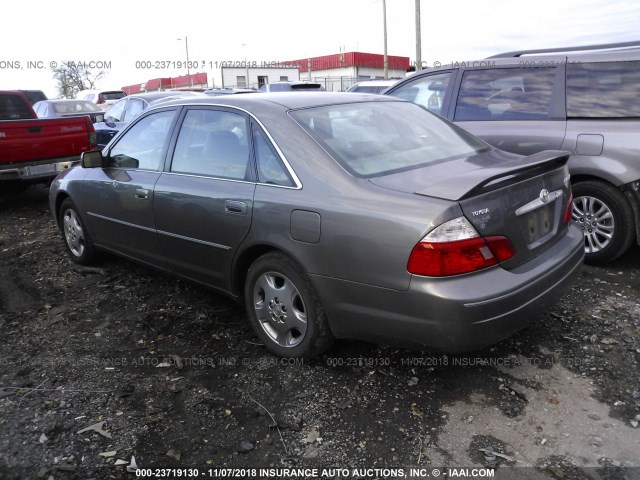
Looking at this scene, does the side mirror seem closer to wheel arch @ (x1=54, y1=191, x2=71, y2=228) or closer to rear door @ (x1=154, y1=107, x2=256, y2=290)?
wheel arch @ (x1=54, y1=191, x2=71, y2=228)

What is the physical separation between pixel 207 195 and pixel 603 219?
339 cm

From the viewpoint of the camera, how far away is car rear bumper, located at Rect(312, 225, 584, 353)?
2.58m

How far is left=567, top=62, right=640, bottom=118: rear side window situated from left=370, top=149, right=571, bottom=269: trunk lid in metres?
1.69

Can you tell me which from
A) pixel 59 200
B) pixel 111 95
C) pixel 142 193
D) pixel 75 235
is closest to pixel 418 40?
pixel 111 95

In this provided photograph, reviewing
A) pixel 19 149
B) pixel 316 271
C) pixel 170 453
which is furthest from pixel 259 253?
pixel 19 149

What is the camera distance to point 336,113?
350 centimetres

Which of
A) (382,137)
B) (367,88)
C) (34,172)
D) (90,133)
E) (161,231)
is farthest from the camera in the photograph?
(367,88)

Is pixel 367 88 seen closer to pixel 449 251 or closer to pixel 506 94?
pixel 506 94

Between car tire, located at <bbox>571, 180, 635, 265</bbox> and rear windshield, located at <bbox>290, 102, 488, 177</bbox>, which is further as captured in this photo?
car tire, located at <bbox>571, 180, 635, 265</bbox>

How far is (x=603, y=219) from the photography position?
183 inches

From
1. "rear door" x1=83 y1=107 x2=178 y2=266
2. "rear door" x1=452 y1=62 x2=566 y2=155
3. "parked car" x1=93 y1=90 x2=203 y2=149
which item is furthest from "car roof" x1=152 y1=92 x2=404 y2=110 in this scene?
"parked car" x1=93 y1=90 x2=203 y2=149

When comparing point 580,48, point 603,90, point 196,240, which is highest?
point 580,48

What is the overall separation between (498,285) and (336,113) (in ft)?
5.10

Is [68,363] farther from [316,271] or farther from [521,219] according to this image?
[521,219]
